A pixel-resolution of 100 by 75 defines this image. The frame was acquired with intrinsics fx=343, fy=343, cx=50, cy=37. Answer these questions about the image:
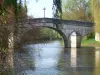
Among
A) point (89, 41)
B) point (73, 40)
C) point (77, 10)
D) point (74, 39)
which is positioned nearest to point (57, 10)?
point (77, 10)

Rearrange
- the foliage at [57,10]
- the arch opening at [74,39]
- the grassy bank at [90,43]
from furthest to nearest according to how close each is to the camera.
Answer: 1. the grassy bank at [90,43]
2. the arch opening at [74,39]
3. the foliage at [57,10]

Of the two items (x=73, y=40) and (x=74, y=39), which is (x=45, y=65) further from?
(x=74, y=39)

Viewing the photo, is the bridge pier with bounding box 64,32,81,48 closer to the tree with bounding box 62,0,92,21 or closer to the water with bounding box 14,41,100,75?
the tree with bounding box 62,0,92,21

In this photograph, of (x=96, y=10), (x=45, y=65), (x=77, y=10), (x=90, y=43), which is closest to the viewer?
(x=45, y=65)

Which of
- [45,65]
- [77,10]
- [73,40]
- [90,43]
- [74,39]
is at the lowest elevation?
[90,43]

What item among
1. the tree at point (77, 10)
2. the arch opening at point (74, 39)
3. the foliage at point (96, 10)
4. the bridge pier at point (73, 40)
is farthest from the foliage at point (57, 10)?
the arch opening at point (74, 39)

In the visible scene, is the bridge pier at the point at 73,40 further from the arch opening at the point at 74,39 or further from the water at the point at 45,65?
the water at the point at 45,65

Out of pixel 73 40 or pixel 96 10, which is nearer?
pixel 96 10

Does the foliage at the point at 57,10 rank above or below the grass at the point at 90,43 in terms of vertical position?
above

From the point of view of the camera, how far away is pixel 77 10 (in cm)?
3475

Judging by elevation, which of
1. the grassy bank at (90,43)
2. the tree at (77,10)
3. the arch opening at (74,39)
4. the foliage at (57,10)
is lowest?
the grassy bank at (90,43)

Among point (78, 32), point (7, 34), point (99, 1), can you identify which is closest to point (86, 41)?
point (78, 32)

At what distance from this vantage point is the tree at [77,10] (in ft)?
103

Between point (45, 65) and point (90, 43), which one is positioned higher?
point (45, 65)
